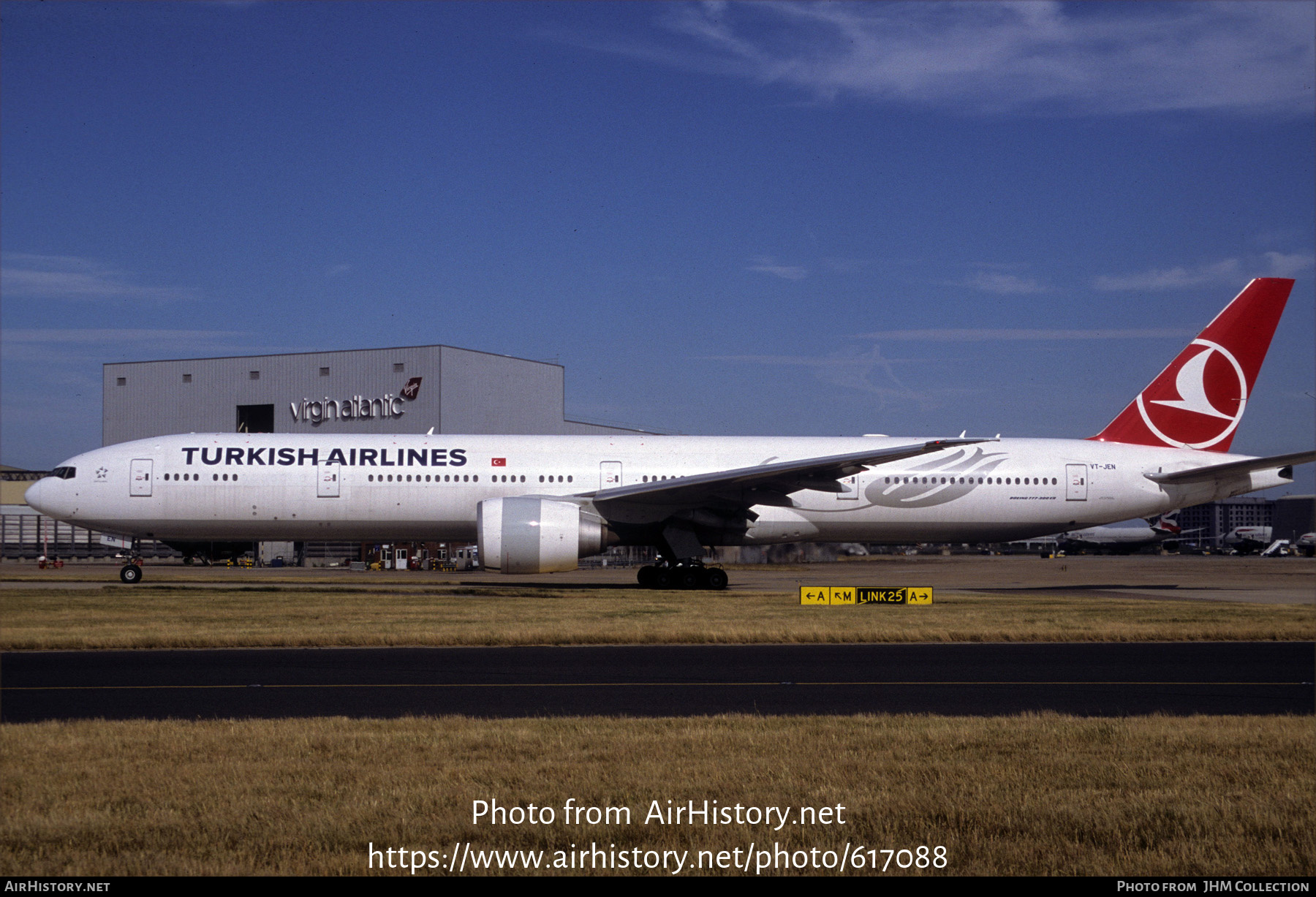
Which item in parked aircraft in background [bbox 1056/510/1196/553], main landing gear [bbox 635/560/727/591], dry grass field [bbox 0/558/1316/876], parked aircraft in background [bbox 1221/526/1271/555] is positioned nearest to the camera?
dry grass field [bbox 0/558/1316/876]

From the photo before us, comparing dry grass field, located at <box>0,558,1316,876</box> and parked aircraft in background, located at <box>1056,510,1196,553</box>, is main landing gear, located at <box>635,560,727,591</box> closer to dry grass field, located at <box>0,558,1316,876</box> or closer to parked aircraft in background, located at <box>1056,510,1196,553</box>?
dry grass field, located at <box>0,558,1316,876</box>

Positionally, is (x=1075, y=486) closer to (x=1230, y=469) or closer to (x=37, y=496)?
(x=1230, y=469)

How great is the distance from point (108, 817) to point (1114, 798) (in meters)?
4.89

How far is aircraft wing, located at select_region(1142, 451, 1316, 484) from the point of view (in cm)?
2277

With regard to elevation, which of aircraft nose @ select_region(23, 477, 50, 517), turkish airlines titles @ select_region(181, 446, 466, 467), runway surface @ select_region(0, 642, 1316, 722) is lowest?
runway surface @ select_region(0, 642, 1316, 722)

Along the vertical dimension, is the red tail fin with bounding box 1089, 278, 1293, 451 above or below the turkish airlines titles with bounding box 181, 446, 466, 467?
above

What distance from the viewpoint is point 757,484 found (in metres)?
22.7

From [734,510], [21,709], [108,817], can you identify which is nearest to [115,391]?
[734,510]

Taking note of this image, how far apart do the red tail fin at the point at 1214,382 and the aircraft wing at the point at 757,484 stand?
6.60m

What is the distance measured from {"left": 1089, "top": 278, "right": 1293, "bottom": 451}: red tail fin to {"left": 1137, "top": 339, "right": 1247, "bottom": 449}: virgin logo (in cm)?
2

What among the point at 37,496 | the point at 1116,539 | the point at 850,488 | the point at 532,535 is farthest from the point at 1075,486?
the point at 1116,539

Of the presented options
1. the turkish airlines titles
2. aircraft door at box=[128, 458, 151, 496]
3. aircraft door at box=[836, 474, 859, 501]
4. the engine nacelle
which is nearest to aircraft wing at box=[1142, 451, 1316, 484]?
aircraft door at box=[836, 474, 859, 501]

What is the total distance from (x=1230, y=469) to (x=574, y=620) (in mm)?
16719

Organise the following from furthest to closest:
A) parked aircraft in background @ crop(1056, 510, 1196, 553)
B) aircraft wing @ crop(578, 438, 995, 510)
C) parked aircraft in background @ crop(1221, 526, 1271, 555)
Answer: parked aircraft in background @ crop(1056, 510, 1196, 553) < parked aircraft in background @ crop(1221, 526, 1271, 555) < aircraft wing @ crop(578, 438, 995, 510)
